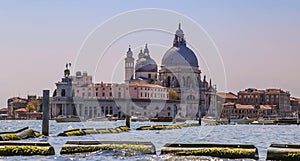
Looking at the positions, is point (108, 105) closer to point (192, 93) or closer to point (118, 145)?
point (192, 93)

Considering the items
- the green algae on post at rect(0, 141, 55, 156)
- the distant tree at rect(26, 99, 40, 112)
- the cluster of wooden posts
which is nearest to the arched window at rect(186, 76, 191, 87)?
the distant tree at rect(26, 99, 40, 112)

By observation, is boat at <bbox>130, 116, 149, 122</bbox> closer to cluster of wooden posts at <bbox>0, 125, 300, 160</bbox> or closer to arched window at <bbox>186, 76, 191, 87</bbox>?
arched window at <bbox>186, 76, 191, 87</bbox>

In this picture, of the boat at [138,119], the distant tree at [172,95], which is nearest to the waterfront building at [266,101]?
the distant tree at [172,95]

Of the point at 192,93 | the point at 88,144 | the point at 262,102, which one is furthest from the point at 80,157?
the point at 262,102

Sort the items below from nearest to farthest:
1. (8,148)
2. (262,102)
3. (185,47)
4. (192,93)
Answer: (8,148), (192,93), (185,47), (262,102)

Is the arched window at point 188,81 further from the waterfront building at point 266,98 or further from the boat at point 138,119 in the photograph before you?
the waterfront building at point 266,98

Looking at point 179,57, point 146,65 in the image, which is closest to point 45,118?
point 179,57

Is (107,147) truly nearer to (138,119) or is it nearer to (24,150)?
(24,150)
